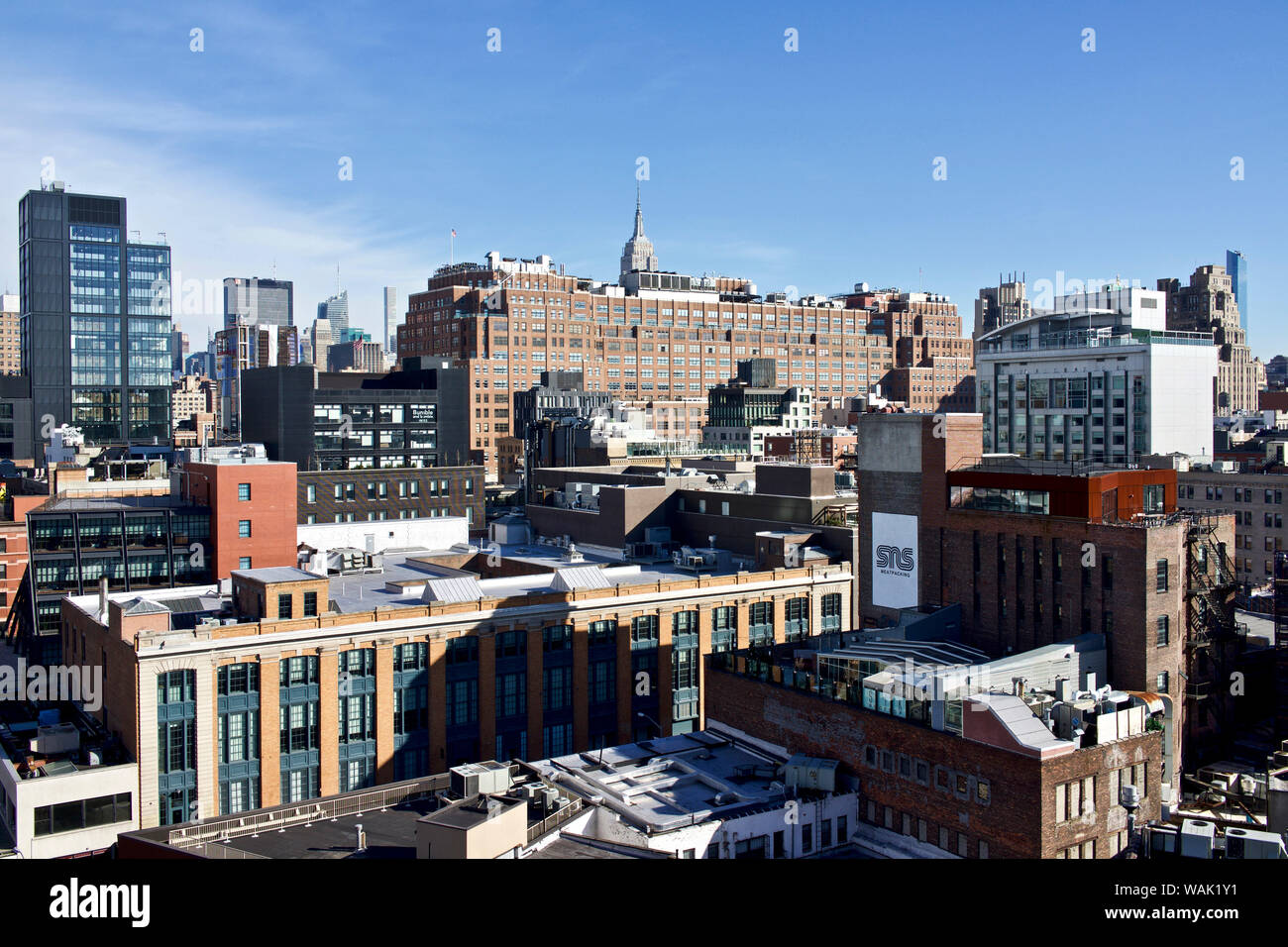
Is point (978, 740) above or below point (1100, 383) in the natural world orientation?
below

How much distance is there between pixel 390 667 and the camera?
49.5 m

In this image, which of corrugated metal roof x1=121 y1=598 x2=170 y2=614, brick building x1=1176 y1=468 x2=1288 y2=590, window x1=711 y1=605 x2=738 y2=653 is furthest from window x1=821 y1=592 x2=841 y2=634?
brick building x1=1176 y1=468 x2=1288 y2=590

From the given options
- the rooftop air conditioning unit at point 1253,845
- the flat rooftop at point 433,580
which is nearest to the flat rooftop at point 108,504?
the flat rooftop at point 433,580

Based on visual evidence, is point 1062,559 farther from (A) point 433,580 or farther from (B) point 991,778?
(A) point 433,580

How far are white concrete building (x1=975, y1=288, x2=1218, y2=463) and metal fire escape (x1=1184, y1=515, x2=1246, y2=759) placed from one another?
65567 millimetres

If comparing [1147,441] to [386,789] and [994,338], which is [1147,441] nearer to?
[994,338]

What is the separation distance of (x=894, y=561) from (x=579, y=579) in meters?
16.1

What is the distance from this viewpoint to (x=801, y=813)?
115ft

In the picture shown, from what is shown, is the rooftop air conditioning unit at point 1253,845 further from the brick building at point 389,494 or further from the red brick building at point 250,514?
the brick building at point 389,494

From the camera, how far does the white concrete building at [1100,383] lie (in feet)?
368

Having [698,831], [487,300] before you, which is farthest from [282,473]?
[487,300]

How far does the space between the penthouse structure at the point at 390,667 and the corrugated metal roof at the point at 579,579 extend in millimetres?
102

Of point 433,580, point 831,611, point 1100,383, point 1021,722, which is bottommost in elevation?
point 831,611

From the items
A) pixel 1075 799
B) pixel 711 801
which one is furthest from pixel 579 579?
pixel 1075 799
